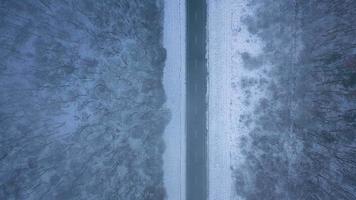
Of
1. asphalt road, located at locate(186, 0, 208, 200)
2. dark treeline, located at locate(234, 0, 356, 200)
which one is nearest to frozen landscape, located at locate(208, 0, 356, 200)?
dark treeline, located at locate(234, 0, 356, 200)

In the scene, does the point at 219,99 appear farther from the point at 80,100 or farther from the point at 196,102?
the point at 80,100

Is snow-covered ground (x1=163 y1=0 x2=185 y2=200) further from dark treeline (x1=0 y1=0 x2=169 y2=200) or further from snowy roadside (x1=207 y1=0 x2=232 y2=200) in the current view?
snowy roadside (x1=207 y1=0 x2=232 y2=200)

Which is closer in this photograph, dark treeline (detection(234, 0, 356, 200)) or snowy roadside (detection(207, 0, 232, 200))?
dark treeline (detection(234, 0, 356, 200))

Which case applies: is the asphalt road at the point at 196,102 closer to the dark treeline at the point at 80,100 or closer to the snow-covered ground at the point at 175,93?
the snow-covered ground at the point at 175,93

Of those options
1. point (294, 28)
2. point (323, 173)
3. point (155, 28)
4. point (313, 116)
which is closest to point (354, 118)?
point (313, 116)

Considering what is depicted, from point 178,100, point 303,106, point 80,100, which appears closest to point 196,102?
point 178,100

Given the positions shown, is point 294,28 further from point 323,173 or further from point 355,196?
point 355,196
